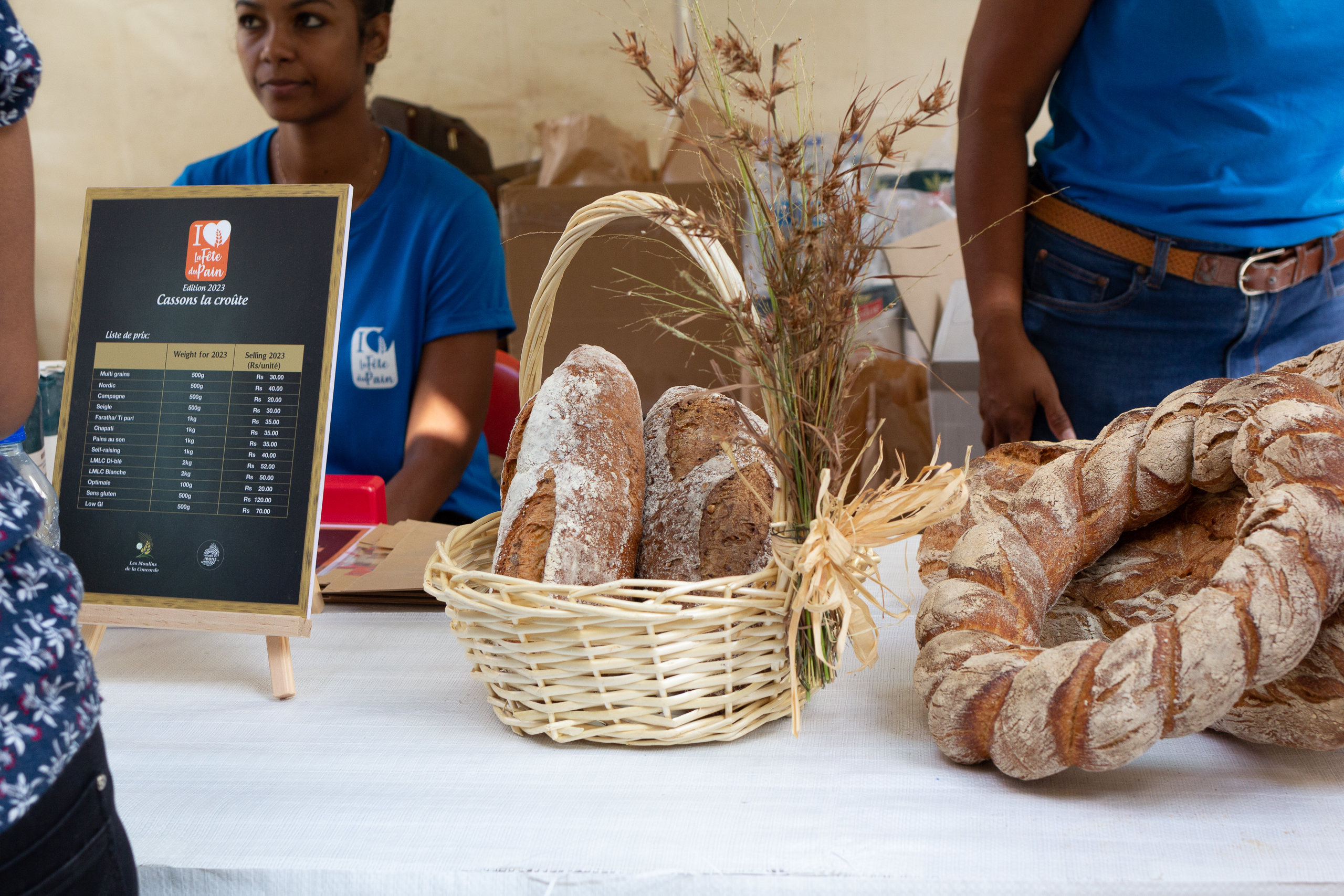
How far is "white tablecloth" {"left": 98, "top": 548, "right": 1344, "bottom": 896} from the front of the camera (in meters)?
0.65

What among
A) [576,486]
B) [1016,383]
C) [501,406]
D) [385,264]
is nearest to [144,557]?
[576,486]

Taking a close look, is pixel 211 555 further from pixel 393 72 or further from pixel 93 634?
pixel 393 72

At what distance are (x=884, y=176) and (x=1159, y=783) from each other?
2.24 metres

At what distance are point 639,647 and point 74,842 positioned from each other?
0.39 m

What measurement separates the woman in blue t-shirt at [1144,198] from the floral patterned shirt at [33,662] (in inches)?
48.2

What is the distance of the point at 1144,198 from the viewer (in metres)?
1.39

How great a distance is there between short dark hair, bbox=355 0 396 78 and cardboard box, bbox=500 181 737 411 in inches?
23.8

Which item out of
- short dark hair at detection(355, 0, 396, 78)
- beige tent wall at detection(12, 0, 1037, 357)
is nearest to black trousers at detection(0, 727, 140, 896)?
short dark hair at detection(355, 0, 396, 78)

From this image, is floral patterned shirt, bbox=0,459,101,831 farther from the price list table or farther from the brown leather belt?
the brown leather belt

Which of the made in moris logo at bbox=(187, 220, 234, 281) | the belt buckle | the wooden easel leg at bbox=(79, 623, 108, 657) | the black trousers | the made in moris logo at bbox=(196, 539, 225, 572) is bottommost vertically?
the wooden easel leg at bbox=(79, 623, 108, 657)

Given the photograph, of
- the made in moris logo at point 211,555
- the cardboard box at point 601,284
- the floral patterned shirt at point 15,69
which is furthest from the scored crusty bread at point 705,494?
the cardboard box at point 601,284

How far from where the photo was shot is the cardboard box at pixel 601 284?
2.41 m

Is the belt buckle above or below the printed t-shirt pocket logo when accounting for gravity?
above

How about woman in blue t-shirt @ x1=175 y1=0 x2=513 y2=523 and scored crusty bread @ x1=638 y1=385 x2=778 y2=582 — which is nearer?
scored crusty bread @ x1=638 y1=385 x2=778 y2=582
